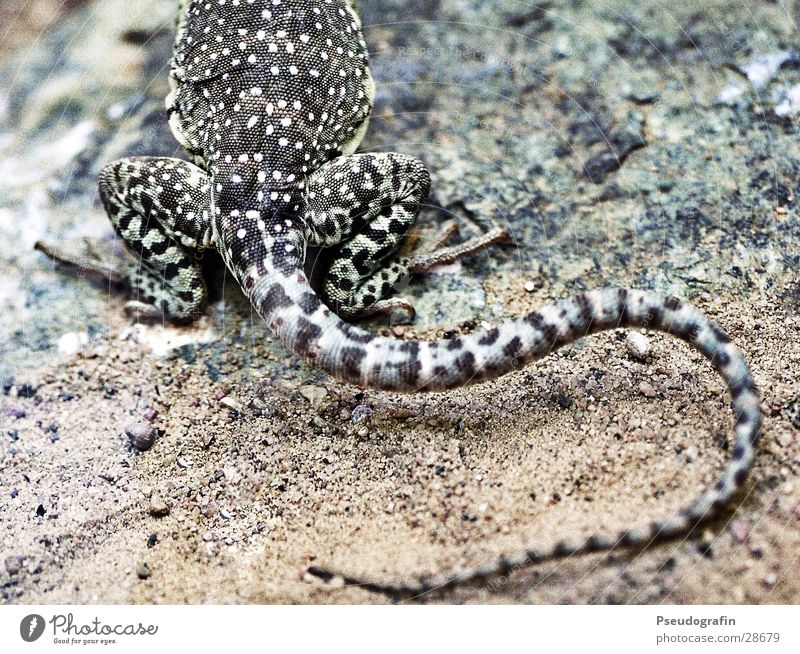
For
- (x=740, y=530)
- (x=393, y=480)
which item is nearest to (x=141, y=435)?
(x=393, y=480)

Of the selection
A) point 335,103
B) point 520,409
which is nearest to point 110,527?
point 520,409

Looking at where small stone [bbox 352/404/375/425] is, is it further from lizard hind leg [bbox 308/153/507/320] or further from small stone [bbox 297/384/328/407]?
lizard hind leg [bbox 308/153/507/320]

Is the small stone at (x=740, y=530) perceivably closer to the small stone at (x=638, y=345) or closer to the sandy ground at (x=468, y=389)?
the sandy ground at (x=468, y=389)

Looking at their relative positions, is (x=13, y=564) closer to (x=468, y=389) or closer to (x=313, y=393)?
(x=313, y=393)

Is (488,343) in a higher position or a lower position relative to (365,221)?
lower

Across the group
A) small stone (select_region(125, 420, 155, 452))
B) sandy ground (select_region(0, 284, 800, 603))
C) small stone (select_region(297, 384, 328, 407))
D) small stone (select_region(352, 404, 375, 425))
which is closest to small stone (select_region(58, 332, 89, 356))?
sandy ground (select_region(0, 284, 800, 603))
